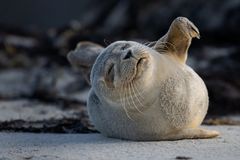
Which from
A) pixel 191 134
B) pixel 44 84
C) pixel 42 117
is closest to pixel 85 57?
pixel 42 117

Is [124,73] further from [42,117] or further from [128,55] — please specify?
[42,117]

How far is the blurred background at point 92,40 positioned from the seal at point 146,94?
0.83 m

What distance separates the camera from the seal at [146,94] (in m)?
3.88

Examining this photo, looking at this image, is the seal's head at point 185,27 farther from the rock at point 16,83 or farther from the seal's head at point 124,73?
the rock at point 16,83

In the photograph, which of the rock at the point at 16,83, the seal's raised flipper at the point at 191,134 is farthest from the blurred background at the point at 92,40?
the seal's raised flipper at the point at 191,134

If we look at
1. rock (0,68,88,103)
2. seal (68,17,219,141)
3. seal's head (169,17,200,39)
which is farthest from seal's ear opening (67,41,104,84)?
rock (0,68,88,103)

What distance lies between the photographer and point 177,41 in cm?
437

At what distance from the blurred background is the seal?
0.83m

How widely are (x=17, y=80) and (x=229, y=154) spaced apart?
5.52 metres

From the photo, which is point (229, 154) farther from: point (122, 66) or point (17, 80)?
point (17, 80)

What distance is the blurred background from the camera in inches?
241

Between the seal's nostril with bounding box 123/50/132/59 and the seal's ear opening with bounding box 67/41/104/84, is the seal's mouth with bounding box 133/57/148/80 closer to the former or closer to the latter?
the seal's nostril with bounding box 123/50/132/59

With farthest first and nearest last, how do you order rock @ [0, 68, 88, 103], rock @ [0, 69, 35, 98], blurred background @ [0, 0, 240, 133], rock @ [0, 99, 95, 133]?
rock @ [0, 69, 35, 98], rock @ [0, 68, 88, 103], blurred background @ [0, 0, 240, 133], rock @ [0, 99, 95, 133]

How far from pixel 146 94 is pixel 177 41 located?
1.87ft
